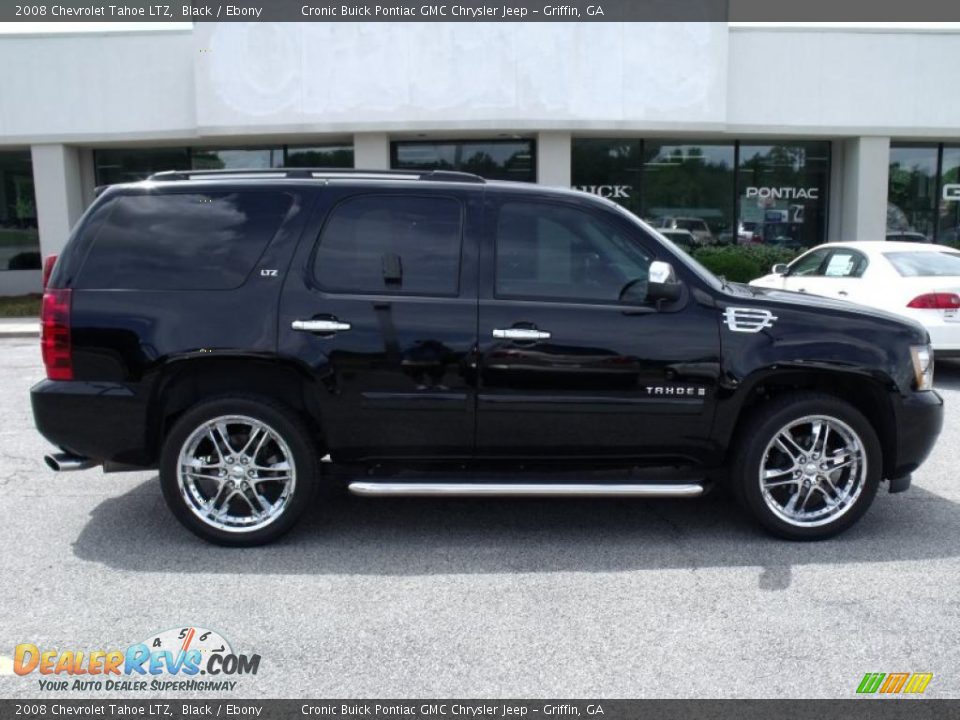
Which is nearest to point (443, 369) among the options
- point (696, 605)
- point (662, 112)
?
point (696, 605)

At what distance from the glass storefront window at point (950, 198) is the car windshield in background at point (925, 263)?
11279mm

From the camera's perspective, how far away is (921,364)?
4852 millimetres

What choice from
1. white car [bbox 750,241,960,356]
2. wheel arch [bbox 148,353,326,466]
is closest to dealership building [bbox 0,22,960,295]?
white car [bbox 750,241,960,356]

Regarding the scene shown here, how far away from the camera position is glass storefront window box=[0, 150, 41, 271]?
20047 mm

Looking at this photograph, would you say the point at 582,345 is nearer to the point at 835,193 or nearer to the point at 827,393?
the point at 827,393

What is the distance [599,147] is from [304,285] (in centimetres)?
1476

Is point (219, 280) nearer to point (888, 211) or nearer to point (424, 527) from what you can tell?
point (424, 527)

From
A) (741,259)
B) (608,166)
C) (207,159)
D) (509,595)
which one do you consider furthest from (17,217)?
(509,595)

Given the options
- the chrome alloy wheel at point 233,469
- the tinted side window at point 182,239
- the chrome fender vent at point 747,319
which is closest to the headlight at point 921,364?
the chrome fender vent at point 747,319

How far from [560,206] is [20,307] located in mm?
16443

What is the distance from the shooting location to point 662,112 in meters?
16.5

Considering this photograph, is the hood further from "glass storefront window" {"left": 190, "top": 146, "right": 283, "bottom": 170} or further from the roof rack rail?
"glass storefront window" {"left": 190, "top": 146, "right": 283, "bottom": 170}

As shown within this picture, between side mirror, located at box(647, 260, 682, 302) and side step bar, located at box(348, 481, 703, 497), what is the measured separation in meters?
1.08

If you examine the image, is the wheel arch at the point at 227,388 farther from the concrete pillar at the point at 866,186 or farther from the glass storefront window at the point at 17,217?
the glass storefront window at the point at 17,217
